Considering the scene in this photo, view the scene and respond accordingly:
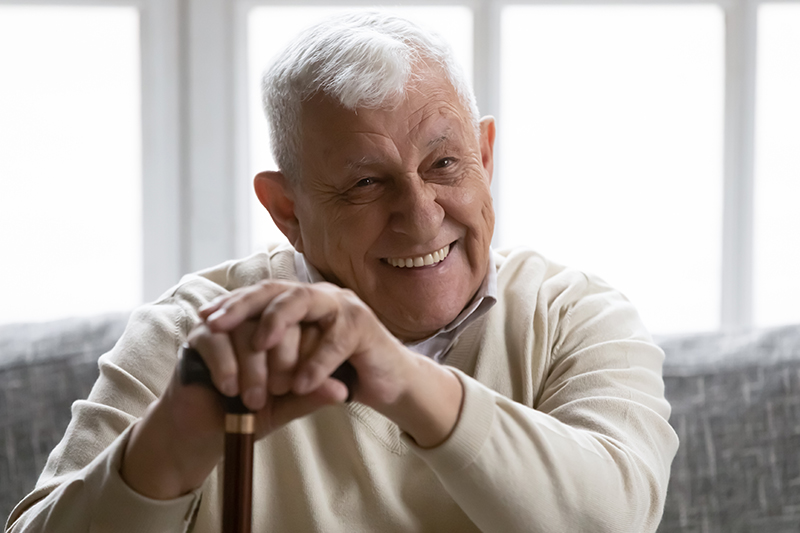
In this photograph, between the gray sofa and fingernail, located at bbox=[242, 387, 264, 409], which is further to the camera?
the gray sofa

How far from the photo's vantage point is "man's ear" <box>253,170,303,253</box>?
55.7 inches

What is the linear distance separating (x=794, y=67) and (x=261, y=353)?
2453 mm

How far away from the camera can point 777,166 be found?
270cm

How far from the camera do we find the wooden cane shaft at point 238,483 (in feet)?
2.60

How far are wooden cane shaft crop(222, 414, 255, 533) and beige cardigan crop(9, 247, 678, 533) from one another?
0.23m

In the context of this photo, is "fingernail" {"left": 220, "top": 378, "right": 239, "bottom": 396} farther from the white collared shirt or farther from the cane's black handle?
the white collared shirt

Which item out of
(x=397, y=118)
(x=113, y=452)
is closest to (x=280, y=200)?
(x=397, y=118)

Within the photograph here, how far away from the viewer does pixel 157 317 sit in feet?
4.56

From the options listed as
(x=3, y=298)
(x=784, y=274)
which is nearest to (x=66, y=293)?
(x=3, y=298)

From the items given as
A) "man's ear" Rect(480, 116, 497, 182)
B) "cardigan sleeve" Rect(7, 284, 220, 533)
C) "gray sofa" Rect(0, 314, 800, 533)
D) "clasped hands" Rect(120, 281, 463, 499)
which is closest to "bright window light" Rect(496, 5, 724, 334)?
"gray sofa" Rect(0, 314, 800, 533)

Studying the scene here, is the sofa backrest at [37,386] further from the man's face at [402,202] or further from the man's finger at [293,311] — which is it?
the man's finger at [293,311]

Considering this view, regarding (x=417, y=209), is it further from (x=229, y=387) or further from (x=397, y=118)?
(x=229, y=387)

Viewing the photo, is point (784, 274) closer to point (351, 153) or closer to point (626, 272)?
point (626, 272)

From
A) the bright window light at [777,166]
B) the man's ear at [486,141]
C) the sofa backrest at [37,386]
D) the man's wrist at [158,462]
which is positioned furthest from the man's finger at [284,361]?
the bright window light at [777,166]
